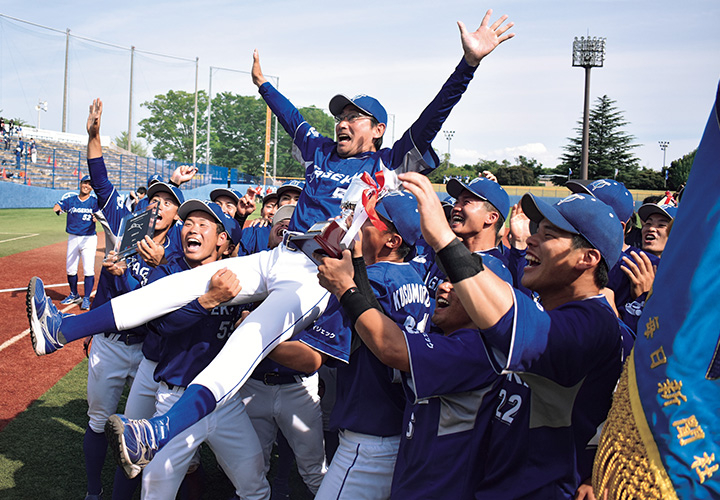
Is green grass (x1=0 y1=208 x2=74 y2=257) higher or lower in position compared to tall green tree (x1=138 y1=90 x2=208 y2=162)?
lower

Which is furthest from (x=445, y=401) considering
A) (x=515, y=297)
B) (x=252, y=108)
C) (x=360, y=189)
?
(x=252, y=108)

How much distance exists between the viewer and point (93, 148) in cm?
459

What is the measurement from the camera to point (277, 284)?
138 inches

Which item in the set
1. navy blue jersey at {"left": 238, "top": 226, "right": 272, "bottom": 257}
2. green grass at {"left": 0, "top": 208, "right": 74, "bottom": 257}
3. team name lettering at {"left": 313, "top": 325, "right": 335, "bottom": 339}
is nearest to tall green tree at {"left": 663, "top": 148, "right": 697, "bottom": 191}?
green grass at {"left": 0, "top": 208, "right": 74, "bottom": 257}

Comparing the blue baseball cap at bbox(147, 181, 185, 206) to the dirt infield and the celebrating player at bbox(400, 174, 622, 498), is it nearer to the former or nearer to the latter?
the dirt infield

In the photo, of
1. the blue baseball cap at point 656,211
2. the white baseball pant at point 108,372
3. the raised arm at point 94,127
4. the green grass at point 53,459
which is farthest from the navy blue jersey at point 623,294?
the raised arm at point 94,127

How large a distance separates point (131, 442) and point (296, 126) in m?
2.78

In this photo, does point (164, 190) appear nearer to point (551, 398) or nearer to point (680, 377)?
point (551, 398)

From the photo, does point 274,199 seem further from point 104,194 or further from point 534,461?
point 534,461

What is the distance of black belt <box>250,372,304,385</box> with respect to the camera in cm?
393

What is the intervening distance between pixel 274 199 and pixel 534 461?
5349mm

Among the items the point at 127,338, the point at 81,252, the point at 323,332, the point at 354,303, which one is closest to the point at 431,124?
the point at 323,332

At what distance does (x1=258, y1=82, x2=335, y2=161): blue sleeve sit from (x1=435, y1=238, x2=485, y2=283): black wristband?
276cm

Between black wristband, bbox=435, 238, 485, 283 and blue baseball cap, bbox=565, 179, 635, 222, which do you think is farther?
blue baseball cap, bbox=565, 179, 635, 222
